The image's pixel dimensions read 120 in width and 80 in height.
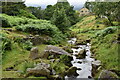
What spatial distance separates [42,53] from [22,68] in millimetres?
3437

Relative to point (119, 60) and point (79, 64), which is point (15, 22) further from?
point (119, 60)

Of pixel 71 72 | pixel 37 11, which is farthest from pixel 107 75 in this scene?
pixel 37 11

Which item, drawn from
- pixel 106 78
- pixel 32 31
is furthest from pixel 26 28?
pixel 106 78

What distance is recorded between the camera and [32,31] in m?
22.1

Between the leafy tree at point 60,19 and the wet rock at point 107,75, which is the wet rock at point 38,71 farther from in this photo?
the leafy tree at point 60,19

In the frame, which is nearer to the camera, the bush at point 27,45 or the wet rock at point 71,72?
the wet rock at point 71,72

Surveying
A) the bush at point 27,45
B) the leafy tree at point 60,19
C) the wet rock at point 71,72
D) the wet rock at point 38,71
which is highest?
the leafy tree at point 60,19

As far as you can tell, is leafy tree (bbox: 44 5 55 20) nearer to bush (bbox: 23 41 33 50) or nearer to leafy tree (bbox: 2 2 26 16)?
leafy tree (bbox: 2 2 26 16)

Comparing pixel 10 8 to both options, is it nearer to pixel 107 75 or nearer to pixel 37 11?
pixel 37 11

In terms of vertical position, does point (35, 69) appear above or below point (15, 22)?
below

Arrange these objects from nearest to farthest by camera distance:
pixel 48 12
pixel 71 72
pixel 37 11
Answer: pixel 71 72, pixel 48 12, pixel 37 11

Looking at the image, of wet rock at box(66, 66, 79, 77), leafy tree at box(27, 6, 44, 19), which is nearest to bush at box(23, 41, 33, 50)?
wet rock at box(66, 66, 79, 77)

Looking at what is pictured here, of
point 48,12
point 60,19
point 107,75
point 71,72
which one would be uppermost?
point 48,12

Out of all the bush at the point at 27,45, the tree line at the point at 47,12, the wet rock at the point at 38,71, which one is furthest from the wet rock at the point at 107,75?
the tree line at the point at 47,12
